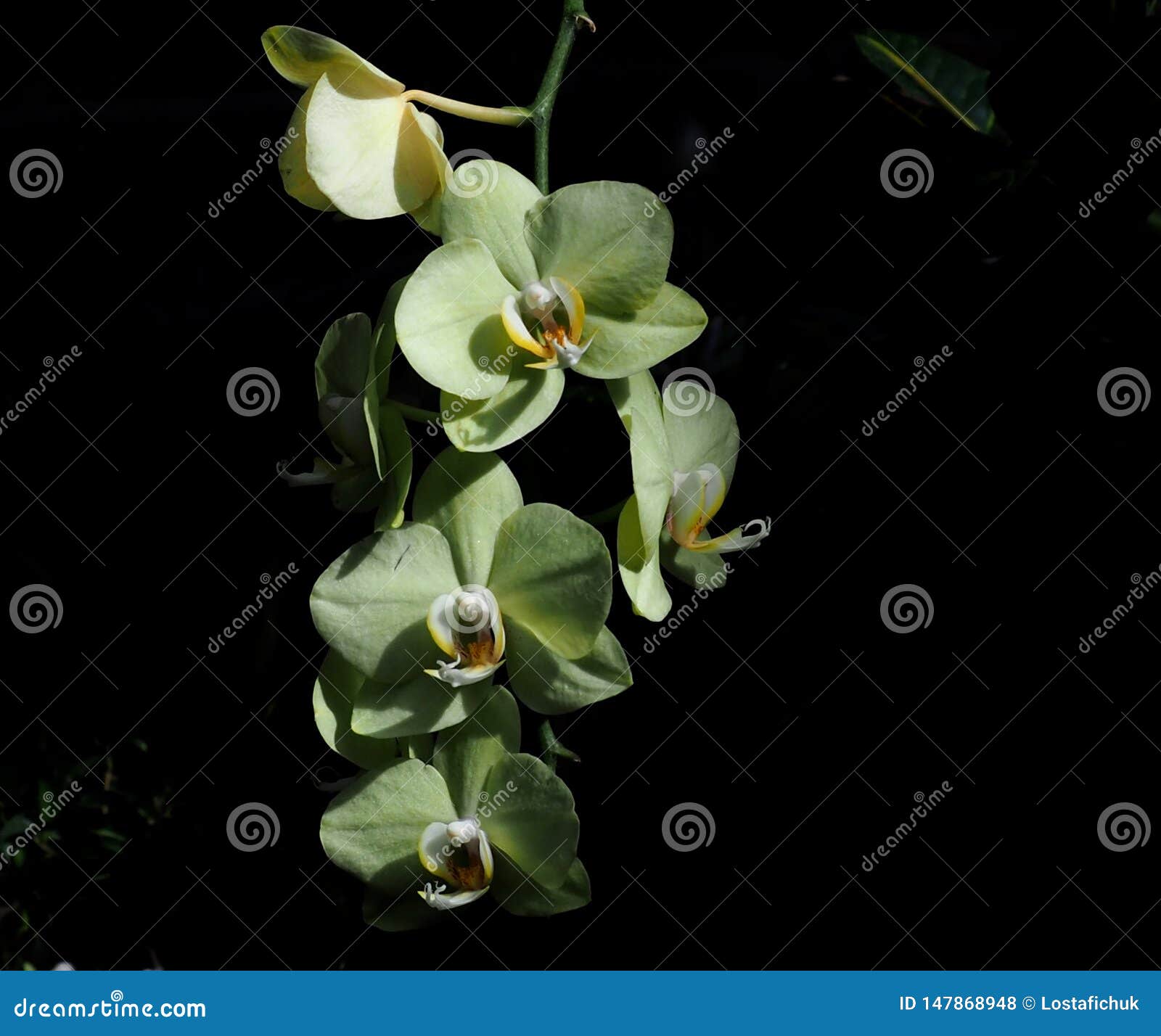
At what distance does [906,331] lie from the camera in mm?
1155

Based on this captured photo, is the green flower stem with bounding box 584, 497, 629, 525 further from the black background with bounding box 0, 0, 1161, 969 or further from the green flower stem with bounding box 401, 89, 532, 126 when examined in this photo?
the green flower stem with bounding box 401, 89, 532, 126

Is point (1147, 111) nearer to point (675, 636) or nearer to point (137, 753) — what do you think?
point (675, 636)

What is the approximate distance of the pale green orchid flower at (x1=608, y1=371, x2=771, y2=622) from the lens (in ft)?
2.93

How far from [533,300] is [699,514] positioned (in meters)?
0.26

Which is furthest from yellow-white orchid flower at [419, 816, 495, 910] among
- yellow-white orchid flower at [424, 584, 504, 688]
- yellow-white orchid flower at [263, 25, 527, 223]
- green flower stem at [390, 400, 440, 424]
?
yellow-white orchid flower at [263, 25, 527, 223]

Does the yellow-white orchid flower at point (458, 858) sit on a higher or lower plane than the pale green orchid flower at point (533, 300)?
lower

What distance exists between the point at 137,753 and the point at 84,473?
440 mm

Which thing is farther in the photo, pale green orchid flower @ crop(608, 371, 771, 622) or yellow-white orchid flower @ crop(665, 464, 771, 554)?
yellow-white orchid flower @ crop(665, 464, 771, 554)

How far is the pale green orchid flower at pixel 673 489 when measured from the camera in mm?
892

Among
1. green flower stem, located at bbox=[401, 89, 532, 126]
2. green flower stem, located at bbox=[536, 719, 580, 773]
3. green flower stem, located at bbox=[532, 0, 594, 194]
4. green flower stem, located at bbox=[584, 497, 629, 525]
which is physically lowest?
green flower stem, located at bbox=[536, 719, 580, 773]

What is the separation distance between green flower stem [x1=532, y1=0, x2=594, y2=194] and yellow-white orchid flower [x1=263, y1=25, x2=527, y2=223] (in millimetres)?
Answer: 17

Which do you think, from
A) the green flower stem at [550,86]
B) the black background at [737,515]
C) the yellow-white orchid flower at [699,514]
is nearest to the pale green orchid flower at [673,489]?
the yellow-white orchid flower at [699,514]

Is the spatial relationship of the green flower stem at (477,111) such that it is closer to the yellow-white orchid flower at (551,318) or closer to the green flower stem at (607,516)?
the yellow-white orchid flower at (551,318)

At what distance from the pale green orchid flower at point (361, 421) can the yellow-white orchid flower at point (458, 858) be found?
27cm
